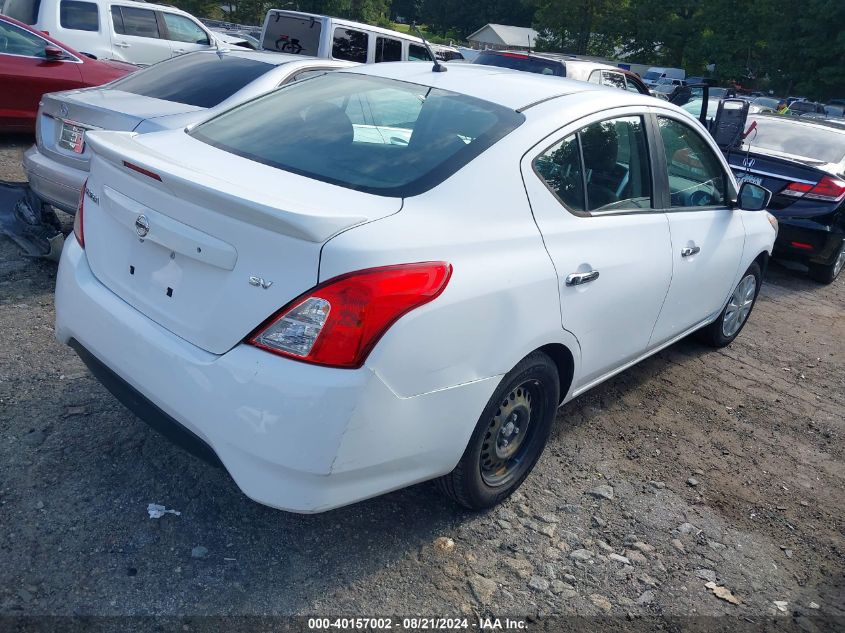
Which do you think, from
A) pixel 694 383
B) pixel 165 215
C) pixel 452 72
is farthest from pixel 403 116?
pixel 694 383

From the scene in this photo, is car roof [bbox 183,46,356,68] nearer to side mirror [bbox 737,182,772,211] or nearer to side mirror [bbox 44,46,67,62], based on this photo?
side mirror [bbox 737,182,772,211]

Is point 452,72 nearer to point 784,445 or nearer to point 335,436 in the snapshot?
point 335,436

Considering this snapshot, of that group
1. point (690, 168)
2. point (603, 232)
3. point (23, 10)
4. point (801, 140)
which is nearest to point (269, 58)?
point (690, 168)

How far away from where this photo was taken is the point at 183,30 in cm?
1297

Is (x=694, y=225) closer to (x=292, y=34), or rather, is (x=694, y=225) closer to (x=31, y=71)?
(x=31, y=71)

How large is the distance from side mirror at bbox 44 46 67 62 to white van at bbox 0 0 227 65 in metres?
3.44

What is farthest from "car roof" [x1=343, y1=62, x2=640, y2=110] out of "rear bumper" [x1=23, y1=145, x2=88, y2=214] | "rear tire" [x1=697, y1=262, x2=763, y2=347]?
"rear bumper" [x1=23, y1=145, x2=88, y2=214]

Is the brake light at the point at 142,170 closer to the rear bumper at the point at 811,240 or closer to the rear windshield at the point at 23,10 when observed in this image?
the rear bumper at the point at 811,240

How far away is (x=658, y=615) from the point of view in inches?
105

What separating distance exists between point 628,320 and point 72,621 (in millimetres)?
2566

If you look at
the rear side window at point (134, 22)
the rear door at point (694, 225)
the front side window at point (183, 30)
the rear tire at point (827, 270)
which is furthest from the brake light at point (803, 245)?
the rear side window at point (134, 22)

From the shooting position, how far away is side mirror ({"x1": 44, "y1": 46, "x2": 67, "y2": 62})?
8.39 m

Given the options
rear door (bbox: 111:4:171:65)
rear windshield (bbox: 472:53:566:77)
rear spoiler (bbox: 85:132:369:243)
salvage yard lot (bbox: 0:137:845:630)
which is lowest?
salvage yard lot (bbox: 0:137:845:630)

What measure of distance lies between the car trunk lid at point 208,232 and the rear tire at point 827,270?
6457 millimetres
